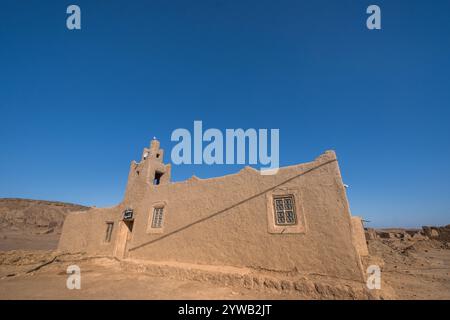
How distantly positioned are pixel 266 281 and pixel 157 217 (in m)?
6.69

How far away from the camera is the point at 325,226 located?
21.3 ft

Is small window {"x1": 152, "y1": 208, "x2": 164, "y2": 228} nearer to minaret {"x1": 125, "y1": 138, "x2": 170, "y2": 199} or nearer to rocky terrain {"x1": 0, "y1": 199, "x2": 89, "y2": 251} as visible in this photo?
minaret {"x1": 125, "y1": 138, "x2": 170, "y2": 199}

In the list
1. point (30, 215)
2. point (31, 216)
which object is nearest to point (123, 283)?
point (31, 216)

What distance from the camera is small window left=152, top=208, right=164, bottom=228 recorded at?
1096 cm

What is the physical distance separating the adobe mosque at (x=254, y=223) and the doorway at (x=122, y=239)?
0.06 meters

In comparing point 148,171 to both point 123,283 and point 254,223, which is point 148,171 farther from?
point 254,223

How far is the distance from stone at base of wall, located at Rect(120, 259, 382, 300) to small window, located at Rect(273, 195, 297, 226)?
5.47 ft

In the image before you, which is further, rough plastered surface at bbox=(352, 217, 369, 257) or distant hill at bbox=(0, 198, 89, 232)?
distant hill at bbox=(0, 198, 89, 232)

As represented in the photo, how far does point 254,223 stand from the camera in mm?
7738

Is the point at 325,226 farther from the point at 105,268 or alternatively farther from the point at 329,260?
the point at 105,268

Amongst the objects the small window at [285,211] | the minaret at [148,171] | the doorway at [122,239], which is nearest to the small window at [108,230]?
the doorway at [122,239]

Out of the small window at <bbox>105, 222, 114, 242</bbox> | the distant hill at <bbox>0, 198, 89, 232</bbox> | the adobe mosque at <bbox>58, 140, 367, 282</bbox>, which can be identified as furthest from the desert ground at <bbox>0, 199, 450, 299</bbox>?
the distant hill at <bbox>0, 198, 89, 232</bbox>

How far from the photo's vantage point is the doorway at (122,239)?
12375 mm

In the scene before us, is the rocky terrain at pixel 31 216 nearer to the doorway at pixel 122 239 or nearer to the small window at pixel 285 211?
the doorway at pixel 122 239
